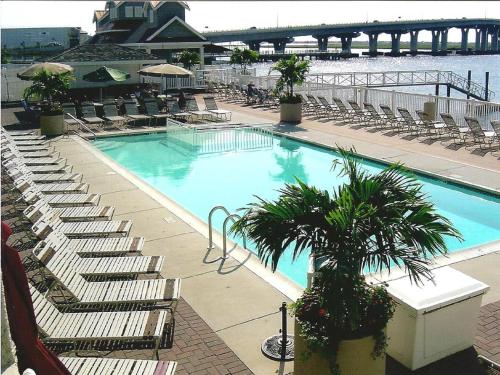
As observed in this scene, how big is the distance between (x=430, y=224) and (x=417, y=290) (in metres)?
1.10

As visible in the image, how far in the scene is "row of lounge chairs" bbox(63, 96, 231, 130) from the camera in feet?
62.7

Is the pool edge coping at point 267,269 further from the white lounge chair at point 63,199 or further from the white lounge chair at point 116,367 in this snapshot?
the white lounge chair at point 116,367

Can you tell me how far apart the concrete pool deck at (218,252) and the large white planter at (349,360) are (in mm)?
807

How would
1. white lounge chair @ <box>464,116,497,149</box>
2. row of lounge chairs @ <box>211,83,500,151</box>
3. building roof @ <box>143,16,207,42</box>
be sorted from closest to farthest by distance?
white lounge chair @ <box>464,116,497,149</box> → row of lounge chairs @ <box>211,83,500,151</box> → building roof @ <box>143,16,207,42</box>

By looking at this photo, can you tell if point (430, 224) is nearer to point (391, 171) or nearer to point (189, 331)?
point (391, 171)

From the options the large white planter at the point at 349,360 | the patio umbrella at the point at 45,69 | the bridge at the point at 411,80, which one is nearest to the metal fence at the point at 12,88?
the patio umbrella at the point at 45,69

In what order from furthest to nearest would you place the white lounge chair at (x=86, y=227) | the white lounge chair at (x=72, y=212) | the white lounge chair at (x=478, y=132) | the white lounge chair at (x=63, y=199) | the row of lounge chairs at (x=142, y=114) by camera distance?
the row of lounge chairs at (x=142, y=114) → the white lounge chair at (x=478, y=132) → the white lounge chair at (x=63, y=199) → the white lounge chair at (x=72, y=212) → the white lounge chair at (x=86, y=227)

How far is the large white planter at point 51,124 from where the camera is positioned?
17.2 meters

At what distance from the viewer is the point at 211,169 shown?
47.4 feet

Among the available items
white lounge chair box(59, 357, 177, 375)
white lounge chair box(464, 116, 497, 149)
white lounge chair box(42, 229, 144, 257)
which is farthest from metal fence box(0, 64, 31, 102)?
white lounge chair box(59, 357, 177, 375)

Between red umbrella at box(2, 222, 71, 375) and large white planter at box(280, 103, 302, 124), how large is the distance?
1620 centimetres

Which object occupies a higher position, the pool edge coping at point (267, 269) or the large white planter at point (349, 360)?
the large white planter at point (349, 360)

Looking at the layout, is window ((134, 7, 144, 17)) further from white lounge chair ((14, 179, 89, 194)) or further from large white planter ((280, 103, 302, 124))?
white lounge chair ((14, 179, 89, 194))

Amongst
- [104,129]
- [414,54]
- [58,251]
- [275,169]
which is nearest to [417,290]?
[58,251]
